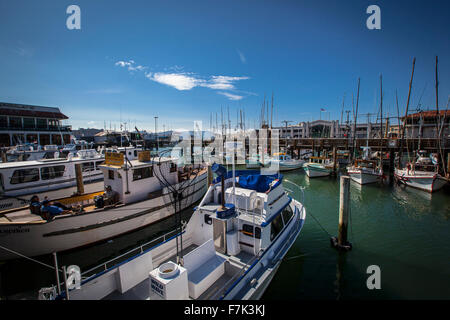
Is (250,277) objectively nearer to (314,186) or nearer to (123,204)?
(123,204)

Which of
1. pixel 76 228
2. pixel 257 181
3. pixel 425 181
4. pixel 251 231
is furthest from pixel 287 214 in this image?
pixel 425 181

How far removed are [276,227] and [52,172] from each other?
Result: 1490cm

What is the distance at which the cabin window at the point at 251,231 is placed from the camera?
6.32 meters

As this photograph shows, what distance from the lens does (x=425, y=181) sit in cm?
1767

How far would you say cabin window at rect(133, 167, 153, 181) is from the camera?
10951 millimetres

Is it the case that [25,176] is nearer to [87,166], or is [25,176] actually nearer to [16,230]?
[87,166]

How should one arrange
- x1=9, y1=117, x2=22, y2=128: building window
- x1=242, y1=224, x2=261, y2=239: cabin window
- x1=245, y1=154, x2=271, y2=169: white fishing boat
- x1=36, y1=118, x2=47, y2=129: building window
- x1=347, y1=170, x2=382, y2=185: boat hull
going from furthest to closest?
x1=36, y1=118, x2=47, y2=129: building window
x1=9, y1=117, x2=22, y2=128: building window
x1=245, y1=154, x2=271, y2=169: white fishing boat
x1=347, y1=170, x2=382, y2=185: boat hull
x1=242, y1=224, x2=261, y2=239: cabin window

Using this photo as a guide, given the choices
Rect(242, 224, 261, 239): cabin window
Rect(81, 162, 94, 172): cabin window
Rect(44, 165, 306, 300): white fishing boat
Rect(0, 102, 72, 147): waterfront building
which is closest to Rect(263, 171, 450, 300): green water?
Rect(44, 165, 306, 300): white fishing boat

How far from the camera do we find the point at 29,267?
7.82 metres

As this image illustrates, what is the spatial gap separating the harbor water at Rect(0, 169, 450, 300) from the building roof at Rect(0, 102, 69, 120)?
136 ft

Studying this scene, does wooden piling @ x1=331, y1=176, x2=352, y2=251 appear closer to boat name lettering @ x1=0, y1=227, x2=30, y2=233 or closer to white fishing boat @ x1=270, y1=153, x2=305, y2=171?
boat name lettering @ x1=0, y1=227, x2=30, y2=233

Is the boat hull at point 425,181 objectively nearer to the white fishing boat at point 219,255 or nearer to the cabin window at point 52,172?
the white fishing boat at point 219,255

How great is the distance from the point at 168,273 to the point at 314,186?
66.3 feet

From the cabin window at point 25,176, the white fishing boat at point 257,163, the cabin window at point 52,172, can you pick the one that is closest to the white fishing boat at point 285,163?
the white fishing boat at point 257,163
